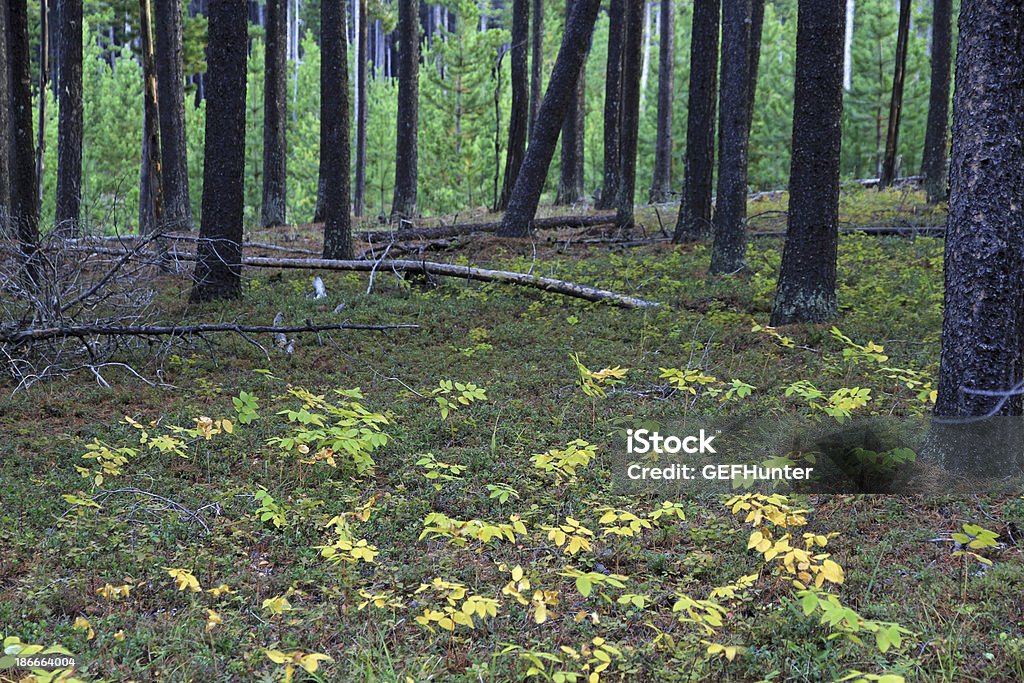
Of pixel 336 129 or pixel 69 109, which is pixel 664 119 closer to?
pixel 336 129

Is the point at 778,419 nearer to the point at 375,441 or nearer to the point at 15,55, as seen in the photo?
the point at 375,441

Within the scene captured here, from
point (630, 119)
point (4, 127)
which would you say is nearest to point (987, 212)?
point (4, 127)

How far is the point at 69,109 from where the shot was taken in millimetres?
14391

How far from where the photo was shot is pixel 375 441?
480cm

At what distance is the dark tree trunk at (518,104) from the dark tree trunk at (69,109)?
319 inches

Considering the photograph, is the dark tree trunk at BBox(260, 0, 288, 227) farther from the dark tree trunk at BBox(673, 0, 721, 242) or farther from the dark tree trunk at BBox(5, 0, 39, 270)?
the dark tree trunk at BBox(673, 0, 721, 242)

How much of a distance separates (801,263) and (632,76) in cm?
896

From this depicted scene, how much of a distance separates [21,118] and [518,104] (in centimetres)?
1023

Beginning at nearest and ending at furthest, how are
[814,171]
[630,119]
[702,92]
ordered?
1. [814,171]
2. [702,92]
3. [630,119]

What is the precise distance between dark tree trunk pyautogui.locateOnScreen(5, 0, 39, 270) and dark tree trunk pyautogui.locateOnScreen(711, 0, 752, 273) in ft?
30.1

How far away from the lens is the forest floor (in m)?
3.44

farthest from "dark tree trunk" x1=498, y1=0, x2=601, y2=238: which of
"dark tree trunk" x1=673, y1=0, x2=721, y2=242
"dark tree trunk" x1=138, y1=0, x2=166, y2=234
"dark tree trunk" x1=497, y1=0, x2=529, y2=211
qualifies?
"dark tree trunk" x1=138, y1=0, x2=166, y2=234

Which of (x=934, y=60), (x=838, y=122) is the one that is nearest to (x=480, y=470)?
(x=838, y=122)

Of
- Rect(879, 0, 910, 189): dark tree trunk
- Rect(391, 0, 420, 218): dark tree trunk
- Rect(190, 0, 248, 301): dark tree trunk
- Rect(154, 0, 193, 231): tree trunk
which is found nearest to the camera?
Rect(190, 0, 248, 301): dark tree trunk
